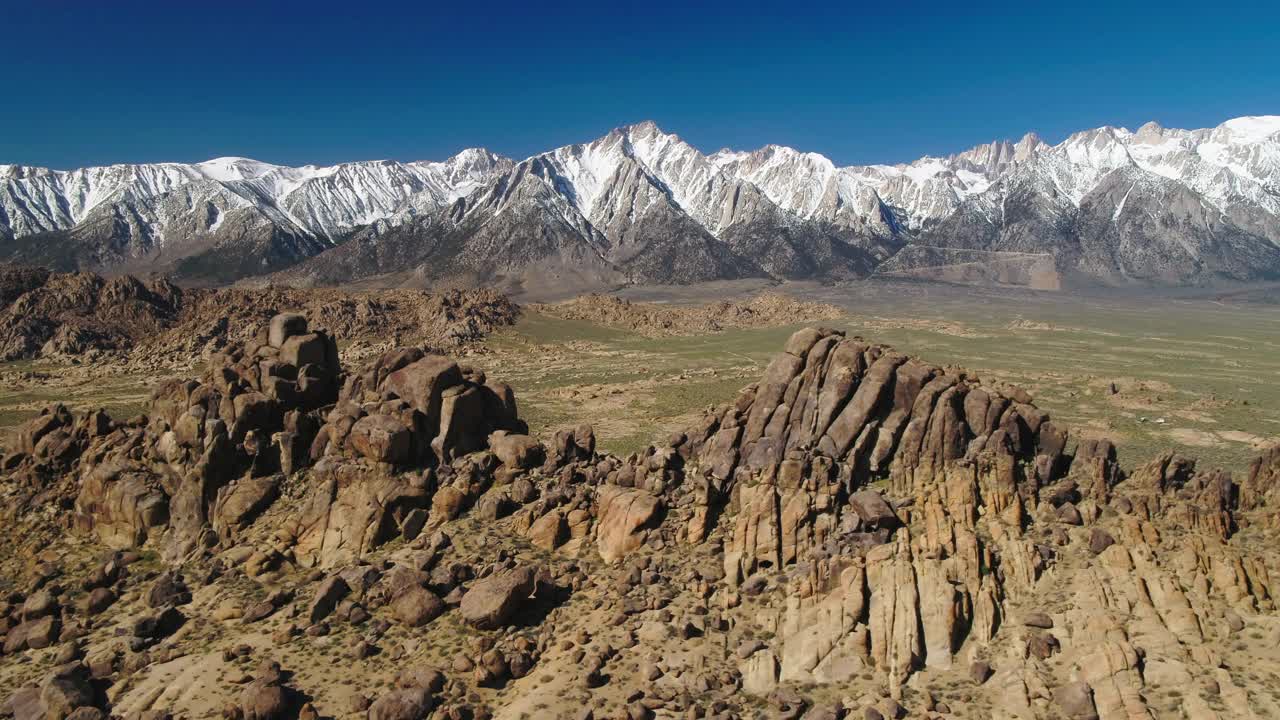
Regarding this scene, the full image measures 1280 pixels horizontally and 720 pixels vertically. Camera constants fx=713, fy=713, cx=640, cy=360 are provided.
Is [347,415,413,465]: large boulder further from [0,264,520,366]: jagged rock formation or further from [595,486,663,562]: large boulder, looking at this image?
[0,264,520,366]: jagged rock formation

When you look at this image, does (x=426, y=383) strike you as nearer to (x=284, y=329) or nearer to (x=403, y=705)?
(x=284, y=329)

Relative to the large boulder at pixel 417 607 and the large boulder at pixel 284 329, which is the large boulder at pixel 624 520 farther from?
the large boulder at pixel 284 329

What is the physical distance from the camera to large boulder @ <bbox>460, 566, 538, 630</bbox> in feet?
83.7

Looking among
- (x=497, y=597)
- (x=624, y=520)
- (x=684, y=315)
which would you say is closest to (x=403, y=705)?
(x=497, y=597)

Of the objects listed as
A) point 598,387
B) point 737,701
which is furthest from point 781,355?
point 598,387

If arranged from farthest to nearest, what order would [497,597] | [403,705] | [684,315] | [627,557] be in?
1. [684,315]
2. [627,557]
3. [497,597]
4. [403,705]

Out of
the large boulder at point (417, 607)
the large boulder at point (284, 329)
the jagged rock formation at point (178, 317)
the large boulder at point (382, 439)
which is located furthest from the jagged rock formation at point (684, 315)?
the large boulder at point (417, 607)

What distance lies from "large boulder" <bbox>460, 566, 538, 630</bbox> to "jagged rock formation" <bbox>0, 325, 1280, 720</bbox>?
0.35 ft

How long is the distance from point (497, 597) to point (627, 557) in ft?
19.1

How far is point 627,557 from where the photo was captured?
29219mm

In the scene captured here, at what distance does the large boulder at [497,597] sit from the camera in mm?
25500

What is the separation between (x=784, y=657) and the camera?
22.8 meters

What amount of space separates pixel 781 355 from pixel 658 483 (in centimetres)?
948

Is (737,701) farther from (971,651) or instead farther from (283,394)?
(283,394)
